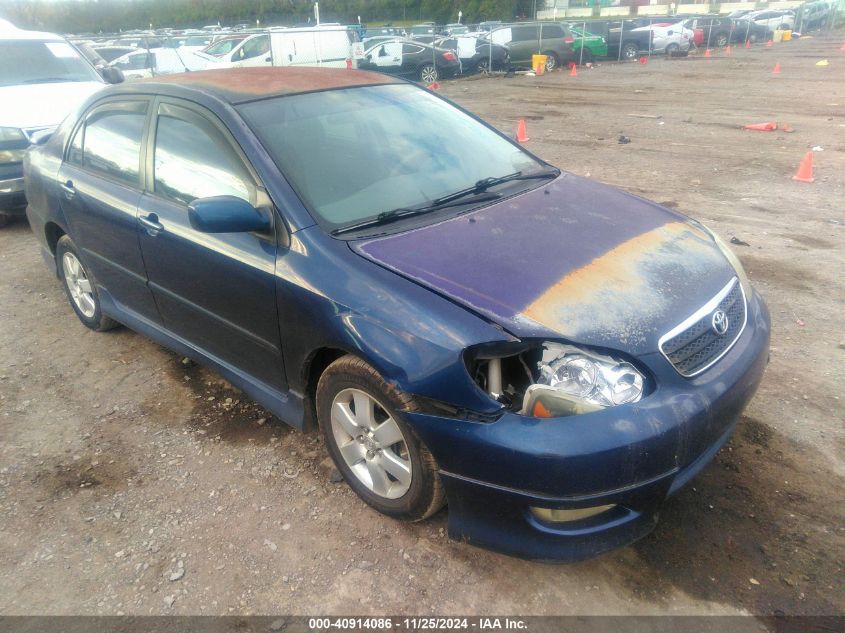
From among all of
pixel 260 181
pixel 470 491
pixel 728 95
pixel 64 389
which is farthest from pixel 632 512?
pixel 728 95

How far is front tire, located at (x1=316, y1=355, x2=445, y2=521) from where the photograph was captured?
2.40m

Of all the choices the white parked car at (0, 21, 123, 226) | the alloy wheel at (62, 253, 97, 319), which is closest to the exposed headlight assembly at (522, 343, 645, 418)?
the alloy wheel at (62, 253, 97, 319)

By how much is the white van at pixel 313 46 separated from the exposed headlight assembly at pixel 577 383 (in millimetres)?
18056

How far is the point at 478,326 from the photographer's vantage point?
2211mm

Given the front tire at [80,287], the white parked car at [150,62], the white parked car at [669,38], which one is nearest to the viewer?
the front tire at [80,287]

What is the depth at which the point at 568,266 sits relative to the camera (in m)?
2.50

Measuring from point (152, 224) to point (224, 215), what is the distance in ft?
2.97

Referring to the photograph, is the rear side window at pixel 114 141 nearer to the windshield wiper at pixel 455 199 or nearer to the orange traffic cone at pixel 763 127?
the windshield wiper at pixel 455 199

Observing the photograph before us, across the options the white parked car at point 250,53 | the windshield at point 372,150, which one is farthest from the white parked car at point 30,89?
the white parked car at point 250,53

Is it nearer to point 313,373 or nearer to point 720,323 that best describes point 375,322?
point 313,373

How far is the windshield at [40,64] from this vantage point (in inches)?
298

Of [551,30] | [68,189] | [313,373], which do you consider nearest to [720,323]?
[313,373]

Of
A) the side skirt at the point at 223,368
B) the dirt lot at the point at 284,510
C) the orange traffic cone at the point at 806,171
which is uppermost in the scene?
the side skirt at the point at 223,368

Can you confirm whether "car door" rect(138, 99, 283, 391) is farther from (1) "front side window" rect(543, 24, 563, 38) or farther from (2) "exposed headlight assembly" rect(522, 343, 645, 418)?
(1) "front side window" rect(543, 24, 563, 38)
